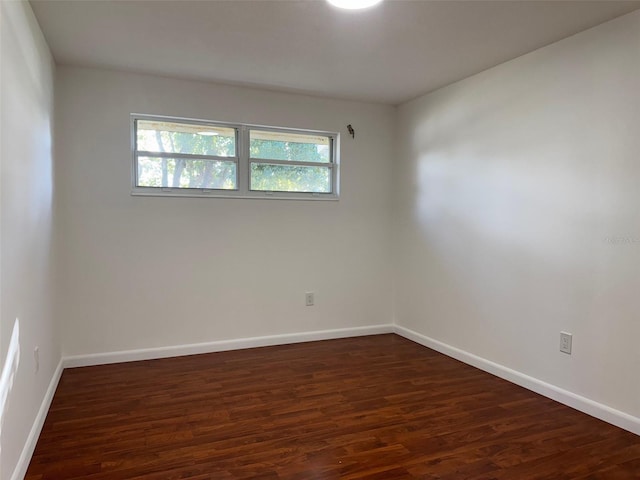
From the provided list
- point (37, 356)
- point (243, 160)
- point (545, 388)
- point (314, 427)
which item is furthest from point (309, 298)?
point (37, 356)

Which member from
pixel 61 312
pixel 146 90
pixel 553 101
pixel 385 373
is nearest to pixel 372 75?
pixel 553 101

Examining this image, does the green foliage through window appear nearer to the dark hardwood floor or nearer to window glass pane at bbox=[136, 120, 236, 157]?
window glass pane at bbox=[136, 120, 236, 157]

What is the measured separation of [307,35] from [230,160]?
4.85ft

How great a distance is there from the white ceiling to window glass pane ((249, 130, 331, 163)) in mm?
559

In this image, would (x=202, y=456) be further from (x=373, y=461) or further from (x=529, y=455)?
(x=529, y=455)

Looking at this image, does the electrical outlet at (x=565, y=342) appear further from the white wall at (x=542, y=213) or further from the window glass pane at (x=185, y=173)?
the window glass pane at (x=185, y=173)

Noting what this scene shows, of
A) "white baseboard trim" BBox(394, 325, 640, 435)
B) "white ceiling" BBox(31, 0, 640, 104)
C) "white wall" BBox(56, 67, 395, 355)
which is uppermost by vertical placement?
"white ceiling" BBox(31, 0, 640, 104)

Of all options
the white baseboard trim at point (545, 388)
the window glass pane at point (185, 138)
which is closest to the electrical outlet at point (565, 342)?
the white baseboard trim at point (545, 388)

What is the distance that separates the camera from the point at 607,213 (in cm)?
253

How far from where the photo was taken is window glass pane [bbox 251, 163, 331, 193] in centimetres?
397

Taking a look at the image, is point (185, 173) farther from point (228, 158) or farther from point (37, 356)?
point (37, 356)

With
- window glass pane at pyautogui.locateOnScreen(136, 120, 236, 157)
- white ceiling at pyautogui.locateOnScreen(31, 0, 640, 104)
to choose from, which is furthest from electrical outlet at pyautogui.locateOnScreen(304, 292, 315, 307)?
white ceiling at pyautogui.locateOnScreen(31, 0, 640, 104)

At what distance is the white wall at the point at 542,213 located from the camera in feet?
8.05

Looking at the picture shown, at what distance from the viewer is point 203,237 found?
3738 millimetres
